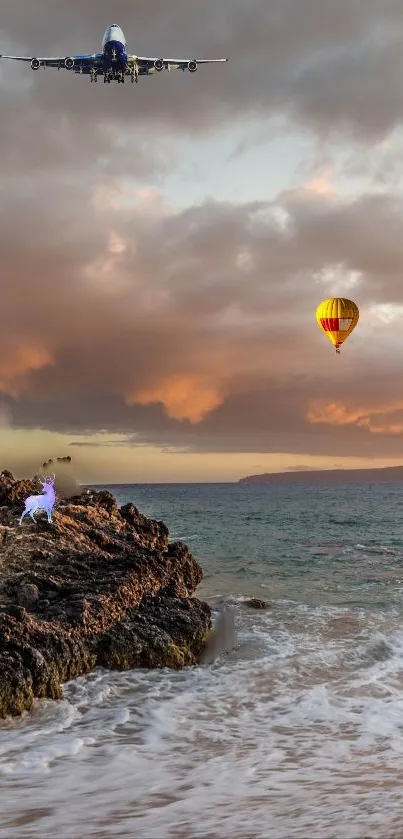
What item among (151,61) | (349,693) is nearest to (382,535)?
(151,61)

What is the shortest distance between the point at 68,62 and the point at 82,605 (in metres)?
47.4

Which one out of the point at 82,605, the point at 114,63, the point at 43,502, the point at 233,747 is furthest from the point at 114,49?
the point at 233,747

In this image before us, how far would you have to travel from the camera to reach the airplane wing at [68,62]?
49.2 metres

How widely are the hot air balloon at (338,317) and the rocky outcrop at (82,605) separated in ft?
89.1

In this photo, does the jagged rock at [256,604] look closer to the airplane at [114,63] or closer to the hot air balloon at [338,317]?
the hot air balloon at [338,317]

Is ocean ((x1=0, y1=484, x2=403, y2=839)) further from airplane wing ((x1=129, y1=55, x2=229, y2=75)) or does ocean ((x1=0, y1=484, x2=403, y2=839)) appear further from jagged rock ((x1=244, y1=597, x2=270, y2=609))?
airplane wing ((x1=129, y1=55, x2=229, y2=75))

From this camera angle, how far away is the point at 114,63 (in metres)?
49.1

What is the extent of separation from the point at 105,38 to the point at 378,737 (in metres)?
50.5

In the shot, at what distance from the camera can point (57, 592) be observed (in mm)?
13867

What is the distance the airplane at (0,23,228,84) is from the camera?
4834 cm

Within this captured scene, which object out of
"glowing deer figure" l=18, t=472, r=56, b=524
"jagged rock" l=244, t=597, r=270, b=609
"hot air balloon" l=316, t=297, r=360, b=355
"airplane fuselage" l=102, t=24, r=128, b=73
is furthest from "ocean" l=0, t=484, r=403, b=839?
"airplane fuselage" l=102, t=24, r=128, b=73

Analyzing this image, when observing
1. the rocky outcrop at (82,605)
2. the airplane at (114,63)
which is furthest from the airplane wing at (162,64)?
the rocky outcrop at (82,605)

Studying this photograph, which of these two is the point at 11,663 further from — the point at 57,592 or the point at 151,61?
the point at 151,61

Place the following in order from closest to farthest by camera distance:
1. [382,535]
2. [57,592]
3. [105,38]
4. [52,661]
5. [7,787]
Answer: [7,787]
[52,661]
[57,592]
[105,38]
[382,535]
